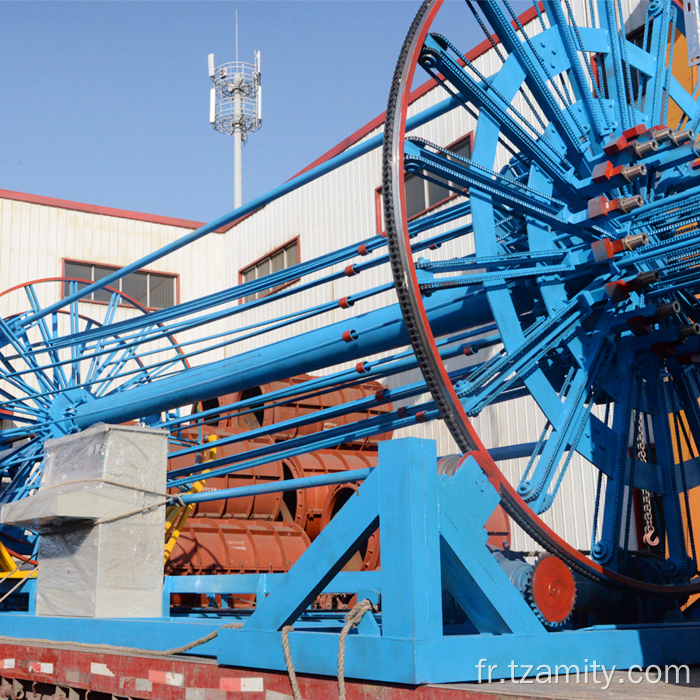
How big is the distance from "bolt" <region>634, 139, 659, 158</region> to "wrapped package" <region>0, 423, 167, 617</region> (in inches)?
164

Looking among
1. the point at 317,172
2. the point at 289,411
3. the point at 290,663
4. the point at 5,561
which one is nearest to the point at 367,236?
the point at 289,411

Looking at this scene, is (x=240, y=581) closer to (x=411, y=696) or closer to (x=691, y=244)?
(x=411, y=696)

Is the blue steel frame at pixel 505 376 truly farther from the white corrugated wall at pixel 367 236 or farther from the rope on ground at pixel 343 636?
the white corrugated wall at pixel 367 236

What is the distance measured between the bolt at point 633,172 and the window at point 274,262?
1359 cm

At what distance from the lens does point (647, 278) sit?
19.6ft

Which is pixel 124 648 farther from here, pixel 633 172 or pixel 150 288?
pixel 150 288

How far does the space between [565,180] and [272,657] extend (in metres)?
4.02

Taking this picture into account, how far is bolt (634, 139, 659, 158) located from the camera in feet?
20.5

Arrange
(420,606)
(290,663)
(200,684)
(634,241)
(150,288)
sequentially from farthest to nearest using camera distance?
(150,288), (634,241), (200,684), (290,663), (420,606)

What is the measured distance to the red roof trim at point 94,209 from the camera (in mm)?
20328

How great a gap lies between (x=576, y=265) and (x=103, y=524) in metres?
3.87

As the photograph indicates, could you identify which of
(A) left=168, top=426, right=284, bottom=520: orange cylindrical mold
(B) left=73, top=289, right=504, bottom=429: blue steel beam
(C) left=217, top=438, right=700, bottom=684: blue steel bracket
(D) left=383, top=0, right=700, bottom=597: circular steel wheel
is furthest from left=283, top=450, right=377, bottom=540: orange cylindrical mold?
(C) left=217, top=438, right=700, bottom=684: blue steel bracket

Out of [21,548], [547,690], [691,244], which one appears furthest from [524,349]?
[21,548]

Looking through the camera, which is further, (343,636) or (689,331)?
(689,331)
